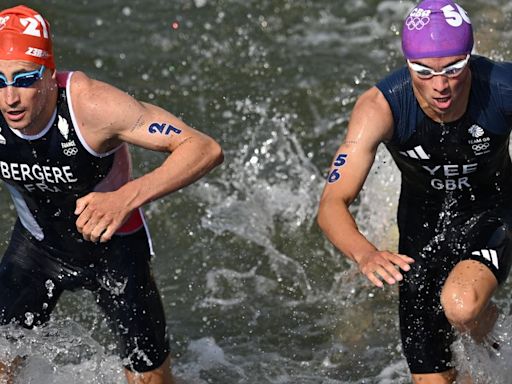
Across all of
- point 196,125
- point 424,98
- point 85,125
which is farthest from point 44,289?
point 196,125

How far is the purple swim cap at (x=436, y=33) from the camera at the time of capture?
542 centimetres

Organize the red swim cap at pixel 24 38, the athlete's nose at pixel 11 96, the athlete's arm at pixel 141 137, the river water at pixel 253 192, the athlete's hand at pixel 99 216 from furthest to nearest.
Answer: the river water at pixel 253 192 → the red swim cap at pixel 24 38 → the athlete's nose at pixel 11 96 → the athlete's arm at pixel 141 137 → the athlete's hand at pixel 99 216

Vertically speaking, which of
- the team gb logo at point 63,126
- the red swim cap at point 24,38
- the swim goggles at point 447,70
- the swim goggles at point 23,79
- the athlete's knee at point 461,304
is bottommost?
the athlete's knee at point 461,304

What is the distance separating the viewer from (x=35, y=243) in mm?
6082

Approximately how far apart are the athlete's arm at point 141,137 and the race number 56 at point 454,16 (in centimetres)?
125

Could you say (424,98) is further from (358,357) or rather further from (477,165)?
(358,357)

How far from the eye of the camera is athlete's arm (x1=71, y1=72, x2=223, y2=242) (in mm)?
5324

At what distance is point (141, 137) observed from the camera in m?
5.56

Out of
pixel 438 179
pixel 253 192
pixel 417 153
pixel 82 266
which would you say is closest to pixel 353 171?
pixel 417 153

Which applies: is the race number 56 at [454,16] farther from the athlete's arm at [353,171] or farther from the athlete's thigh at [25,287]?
the athlete's thigh at [25,287]

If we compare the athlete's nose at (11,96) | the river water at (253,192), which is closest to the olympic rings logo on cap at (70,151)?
the athlete's nose at (11,96)

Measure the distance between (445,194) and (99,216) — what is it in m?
1.86

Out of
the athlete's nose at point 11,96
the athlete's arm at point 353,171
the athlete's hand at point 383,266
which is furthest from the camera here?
the athlete's nose at point 11,96

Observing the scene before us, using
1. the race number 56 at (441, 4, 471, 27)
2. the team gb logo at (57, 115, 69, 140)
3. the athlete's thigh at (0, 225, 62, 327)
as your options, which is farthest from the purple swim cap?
the athlete's thigh at (0, 225, 62, 327)
